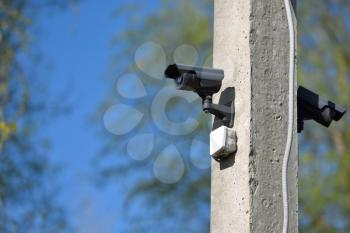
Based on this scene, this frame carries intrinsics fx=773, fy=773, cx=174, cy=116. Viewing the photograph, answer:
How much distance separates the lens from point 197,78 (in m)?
3.35

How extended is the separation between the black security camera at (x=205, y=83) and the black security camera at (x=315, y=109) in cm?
38

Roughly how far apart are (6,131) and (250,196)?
512cm

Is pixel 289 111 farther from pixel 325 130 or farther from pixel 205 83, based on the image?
pixel 325 130

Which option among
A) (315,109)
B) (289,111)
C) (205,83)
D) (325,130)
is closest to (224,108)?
(205,83)

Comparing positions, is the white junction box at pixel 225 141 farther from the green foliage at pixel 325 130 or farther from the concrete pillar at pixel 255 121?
the green foliage at pixel 325 130

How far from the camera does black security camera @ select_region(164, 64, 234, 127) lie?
3.34m

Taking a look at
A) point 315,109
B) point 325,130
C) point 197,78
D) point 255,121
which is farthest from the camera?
point 325,130

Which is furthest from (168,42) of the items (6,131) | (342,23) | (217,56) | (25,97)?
(217,56)

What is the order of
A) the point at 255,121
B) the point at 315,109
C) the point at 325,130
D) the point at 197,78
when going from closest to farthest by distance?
the point at 255,121
the point at 197,78
the point at 315,109
the point at 325,130

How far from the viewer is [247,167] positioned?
317cm

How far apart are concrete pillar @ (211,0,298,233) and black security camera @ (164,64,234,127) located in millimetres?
49

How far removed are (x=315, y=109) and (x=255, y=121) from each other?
428 mm

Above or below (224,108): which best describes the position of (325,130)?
above

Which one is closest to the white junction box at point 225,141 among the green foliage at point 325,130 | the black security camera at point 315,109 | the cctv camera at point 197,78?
the cctv camera at point 197,78
